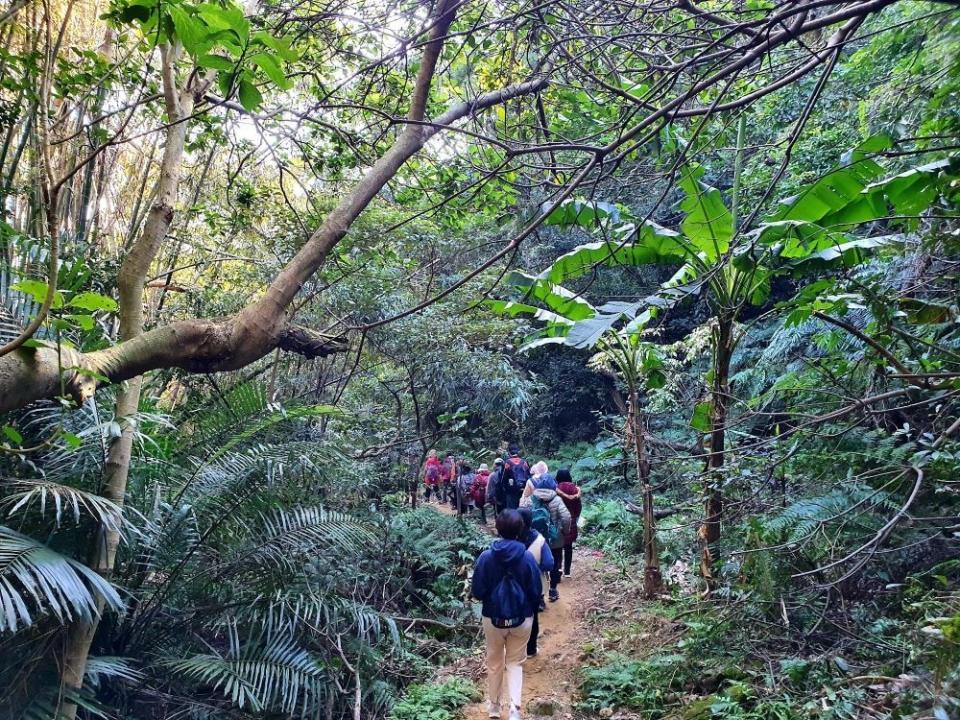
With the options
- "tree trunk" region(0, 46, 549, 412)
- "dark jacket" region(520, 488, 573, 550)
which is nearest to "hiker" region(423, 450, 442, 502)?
"dark jacket" region(520, 488, 573, 550)

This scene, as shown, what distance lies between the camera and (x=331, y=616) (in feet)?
18.1

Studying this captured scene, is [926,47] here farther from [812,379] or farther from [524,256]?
[524,256]

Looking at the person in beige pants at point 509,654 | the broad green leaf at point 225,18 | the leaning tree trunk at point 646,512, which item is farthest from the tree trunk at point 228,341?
the leaning tree trunk at point 646,512

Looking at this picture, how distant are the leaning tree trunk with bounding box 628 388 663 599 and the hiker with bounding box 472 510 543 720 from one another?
2408 millimetres

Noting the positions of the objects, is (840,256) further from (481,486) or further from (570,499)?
(481,486)

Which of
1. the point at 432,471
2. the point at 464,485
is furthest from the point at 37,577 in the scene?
the point at 432,471

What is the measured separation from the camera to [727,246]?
13.0ft

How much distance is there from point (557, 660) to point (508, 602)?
7.13 ft

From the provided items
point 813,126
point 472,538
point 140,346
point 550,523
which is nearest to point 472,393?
point 472,538

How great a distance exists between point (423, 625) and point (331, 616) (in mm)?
2044

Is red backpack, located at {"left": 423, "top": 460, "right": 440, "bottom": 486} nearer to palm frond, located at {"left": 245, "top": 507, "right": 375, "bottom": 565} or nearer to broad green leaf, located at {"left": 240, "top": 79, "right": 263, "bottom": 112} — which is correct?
palm frond, located at {"left": 245, "top": 507, "right": 375, "bottom": 565}

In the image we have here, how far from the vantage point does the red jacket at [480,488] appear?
11.4 m

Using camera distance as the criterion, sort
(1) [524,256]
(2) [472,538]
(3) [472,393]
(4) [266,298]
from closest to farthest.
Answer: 1. (4) [266,298]
2. (2) [472,538]
3. (3) [472,393]
4. (1) [524,256]

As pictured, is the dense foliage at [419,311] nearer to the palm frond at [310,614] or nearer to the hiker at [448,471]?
the palm frond at [310,614]
